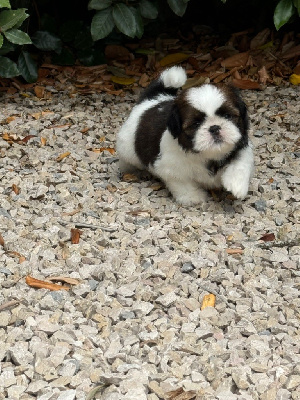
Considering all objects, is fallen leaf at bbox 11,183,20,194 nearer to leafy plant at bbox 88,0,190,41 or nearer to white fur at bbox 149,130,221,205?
white fur at bbox 149,130,221,205

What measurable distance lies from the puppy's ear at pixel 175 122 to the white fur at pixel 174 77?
597mm

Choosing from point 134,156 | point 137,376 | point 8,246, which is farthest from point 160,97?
point 137,376

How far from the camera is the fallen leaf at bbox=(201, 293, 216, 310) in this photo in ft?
11.2

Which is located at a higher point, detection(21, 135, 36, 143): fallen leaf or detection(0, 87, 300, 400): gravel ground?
detection(0, 87, 300, 400): gravel ground

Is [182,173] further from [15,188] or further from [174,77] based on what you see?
[15,188]

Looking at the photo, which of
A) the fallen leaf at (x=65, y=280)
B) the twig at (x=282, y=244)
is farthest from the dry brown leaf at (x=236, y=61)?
the fallen leaf at (x=65, y=280)

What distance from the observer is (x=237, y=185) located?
14.4ft

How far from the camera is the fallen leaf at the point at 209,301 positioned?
3406 millimetres

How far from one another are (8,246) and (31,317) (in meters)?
0.79

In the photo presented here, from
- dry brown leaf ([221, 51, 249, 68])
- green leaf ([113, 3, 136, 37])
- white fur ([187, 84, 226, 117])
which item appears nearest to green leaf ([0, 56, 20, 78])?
green leaf ([113, 3, 136, 37])

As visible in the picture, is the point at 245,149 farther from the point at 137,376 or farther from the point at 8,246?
the point at 137,376

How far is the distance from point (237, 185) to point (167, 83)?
1.13 m

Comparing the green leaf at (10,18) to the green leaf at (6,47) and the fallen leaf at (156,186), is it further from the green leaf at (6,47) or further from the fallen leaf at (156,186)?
the fallen leaf at (156,186)

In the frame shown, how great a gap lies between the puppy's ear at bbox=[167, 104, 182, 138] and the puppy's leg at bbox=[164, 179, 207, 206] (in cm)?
38
